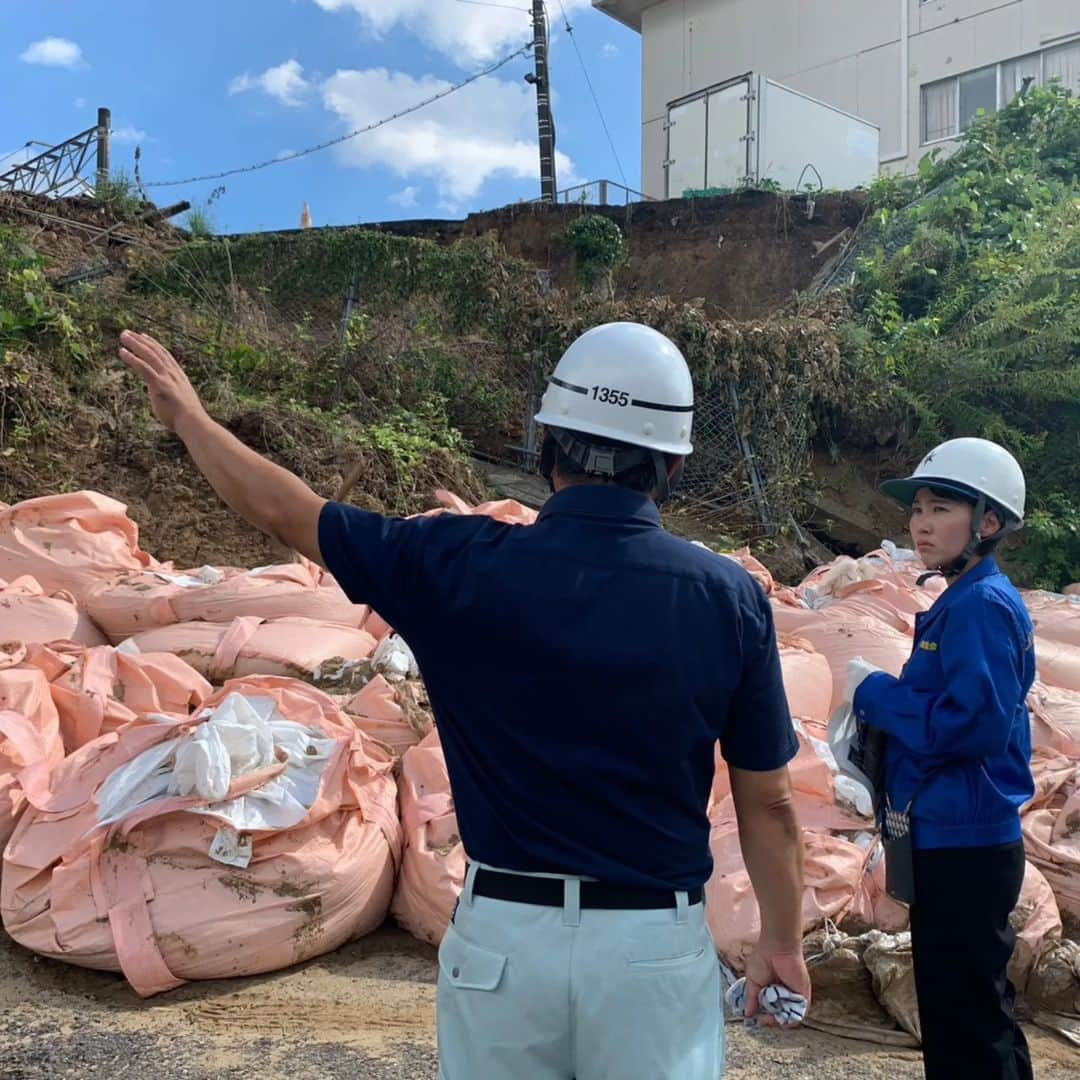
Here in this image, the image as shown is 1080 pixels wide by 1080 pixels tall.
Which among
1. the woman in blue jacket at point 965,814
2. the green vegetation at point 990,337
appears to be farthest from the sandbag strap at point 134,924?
the green vegetation at point 990,337

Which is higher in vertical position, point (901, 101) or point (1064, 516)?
point (901, 101)

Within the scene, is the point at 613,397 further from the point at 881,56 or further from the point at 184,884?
the point at 881,56

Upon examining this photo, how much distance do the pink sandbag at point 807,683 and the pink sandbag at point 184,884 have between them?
61.8 inches

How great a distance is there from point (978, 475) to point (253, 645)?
8.48ft

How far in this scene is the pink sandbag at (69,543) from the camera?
4.23 m

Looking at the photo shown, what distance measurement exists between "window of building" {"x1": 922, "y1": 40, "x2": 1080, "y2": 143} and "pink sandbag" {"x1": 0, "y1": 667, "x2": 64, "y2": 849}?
15488mm

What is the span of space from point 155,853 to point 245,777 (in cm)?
26

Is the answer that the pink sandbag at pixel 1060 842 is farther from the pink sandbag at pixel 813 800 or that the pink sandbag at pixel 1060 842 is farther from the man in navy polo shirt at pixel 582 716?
the man in navy polo shirt at pixel 582 716

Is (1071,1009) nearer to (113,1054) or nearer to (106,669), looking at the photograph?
(113,1054)

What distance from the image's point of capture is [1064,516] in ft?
22.8

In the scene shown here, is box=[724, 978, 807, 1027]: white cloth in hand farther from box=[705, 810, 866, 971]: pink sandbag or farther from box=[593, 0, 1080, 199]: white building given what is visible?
box=[593, 0, 1080, 199]: white building

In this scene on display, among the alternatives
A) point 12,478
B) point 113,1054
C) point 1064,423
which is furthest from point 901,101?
point 113,1054

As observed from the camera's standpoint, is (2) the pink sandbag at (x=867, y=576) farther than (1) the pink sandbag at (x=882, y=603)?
Yes

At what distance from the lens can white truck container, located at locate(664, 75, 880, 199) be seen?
13406 millimetres
